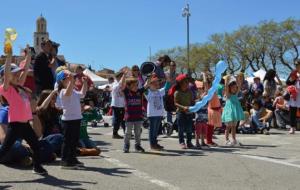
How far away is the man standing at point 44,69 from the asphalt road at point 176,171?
1890mm

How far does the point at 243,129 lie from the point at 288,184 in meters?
8.92

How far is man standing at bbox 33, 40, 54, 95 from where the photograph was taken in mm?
10586

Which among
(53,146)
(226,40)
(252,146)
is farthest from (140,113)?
(226,40)

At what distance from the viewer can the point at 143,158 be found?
9.54 metres

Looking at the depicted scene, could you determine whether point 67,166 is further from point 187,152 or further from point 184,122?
point 184,122

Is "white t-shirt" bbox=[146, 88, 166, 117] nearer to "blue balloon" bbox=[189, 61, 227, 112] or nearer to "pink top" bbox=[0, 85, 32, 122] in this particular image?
"blue balloon" bbox=[189, 61, 227, 112]

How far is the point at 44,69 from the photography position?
34.8 feet

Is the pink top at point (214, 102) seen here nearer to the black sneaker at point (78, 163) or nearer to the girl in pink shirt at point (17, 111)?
the black sneaker at point (78, 163)

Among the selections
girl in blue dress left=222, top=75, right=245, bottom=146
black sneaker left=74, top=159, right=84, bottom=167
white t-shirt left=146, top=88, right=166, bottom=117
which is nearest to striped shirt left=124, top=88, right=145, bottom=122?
white t-shirt left=146, top=88, right=166, bottom=117

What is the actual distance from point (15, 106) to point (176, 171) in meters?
2.72

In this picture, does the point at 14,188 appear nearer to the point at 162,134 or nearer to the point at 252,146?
the point at 252,146

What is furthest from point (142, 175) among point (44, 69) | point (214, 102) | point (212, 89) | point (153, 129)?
point (214, 102)

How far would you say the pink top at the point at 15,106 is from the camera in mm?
7234

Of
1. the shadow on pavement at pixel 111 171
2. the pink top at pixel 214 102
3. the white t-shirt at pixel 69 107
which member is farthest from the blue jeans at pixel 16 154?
the pink top at pixel 214 102
